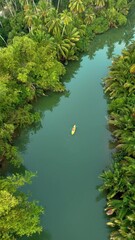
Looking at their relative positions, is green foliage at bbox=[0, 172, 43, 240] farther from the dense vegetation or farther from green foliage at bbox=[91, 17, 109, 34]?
green foliage at bbox=[91, 17, 109, 34]

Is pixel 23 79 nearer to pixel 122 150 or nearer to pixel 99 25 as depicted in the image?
pixel 122 150

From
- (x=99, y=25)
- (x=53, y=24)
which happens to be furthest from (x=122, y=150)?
(x=99, y=25)

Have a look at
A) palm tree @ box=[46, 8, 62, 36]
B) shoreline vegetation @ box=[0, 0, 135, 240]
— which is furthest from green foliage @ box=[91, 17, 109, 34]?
palm tree @ box=[46, 8, 62, 36]

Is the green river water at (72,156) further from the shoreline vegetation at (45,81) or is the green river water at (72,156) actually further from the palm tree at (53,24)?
the palm tree at (53,24)

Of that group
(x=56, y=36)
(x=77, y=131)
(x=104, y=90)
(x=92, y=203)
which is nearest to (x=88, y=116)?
(x=77, y=131)

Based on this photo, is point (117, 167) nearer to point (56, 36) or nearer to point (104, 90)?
point (104, 90)

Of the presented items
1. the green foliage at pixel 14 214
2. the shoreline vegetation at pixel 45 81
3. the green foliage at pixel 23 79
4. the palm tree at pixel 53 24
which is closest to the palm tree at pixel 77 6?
the shoreline vegetation at pixel 45 81
